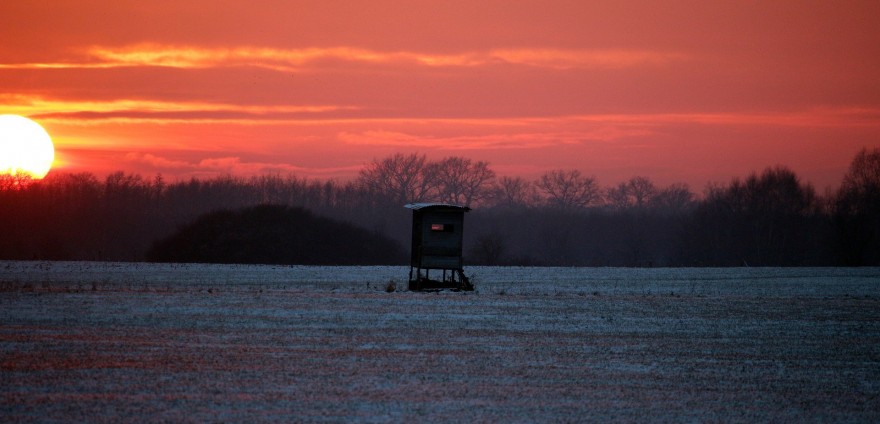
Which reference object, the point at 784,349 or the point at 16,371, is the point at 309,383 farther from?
the point at 784,349

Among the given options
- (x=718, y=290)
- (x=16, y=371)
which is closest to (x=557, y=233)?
(x=718, y=290)

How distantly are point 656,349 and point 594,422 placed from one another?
6986mm

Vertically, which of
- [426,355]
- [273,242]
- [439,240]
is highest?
[439,240]

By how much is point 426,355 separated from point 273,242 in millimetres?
52464

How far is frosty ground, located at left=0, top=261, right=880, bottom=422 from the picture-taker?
1212 cm

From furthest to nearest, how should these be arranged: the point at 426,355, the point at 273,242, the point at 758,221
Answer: the point at 758,221 → the point at 273,242 → the point at 426,355

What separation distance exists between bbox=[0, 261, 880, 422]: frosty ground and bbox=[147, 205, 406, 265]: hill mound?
1331 inches

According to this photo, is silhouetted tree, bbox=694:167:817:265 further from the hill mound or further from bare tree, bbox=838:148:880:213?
the hill mound

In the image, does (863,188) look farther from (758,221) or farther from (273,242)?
(273,242)

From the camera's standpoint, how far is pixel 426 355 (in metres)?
16.5

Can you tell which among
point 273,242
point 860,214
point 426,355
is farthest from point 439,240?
point 860,214

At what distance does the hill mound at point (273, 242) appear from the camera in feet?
212

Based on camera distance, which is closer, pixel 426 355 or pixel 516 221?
pixel 426 355

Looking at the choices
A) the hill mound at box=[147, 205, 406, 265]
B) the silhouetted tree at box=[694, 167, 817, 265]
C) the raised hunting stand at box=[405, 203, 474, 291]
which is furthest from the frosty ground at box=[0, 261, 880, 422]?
the silhouetted tree at box=[694, 167, 817, 265]
